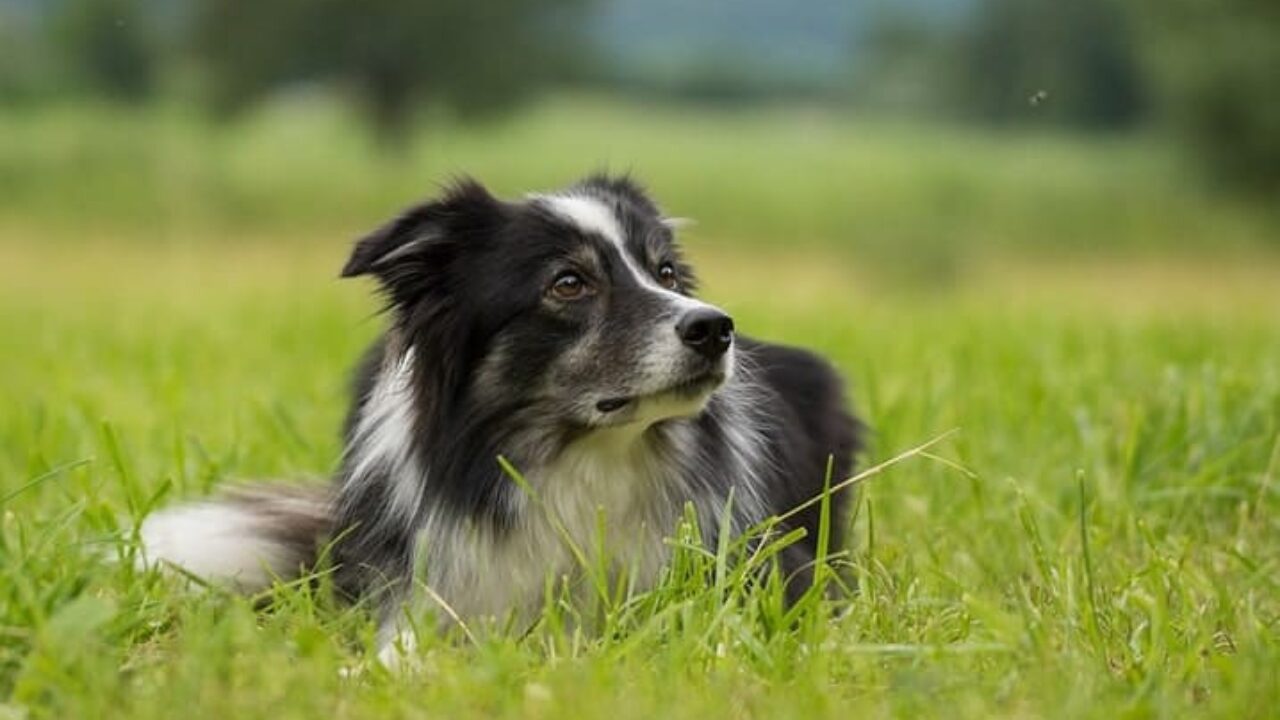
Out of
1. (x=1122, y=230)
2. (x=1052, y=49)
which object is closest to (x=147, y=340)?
(x=1122, y=230)

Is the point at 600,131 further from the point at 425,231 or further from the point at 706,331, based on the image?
the point at 706,331

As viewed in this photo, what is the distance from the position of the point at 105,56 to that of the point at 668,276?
28931mm

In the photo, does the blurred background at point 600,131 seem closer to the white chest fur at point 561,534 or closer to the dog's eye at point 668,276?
the dog's eye at point 668,276

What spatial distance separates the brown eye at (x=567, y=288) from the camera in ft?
12.4

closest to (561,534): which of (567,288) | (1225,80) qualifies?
(567,288)

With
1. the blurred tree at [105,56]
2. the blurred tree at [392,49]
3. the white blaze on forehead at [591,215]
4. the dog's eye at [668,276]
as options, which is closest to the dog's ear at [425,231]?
the white blaze on forehead at [591,215]

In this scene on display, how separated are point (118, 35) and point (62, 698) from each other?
96.3 feet

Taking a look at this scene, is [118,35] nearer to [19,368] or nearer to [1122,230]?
[1122,230]

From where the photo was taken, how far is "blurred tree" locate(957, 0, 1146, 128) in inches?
1199

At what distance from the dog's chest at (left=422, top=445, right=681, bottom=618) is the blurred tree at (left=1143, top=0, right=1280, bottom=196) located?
1990cm

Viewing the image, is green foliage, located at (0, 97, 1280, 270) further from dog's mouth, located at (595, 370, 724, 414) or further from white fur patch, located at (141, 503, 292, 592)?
dog's mouth, located at (595, 370, 724, 414)

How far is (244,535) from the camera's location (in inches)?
164

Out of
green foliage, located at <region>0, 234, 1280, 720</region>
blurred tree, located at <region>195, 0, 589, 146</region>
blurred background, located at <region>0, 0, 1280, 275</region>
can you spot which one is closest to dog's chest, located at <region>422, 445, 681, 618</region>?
green foliage, located at <region>0, 234, 1280, 720</region>

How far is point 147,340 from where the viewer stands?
9133 mm
